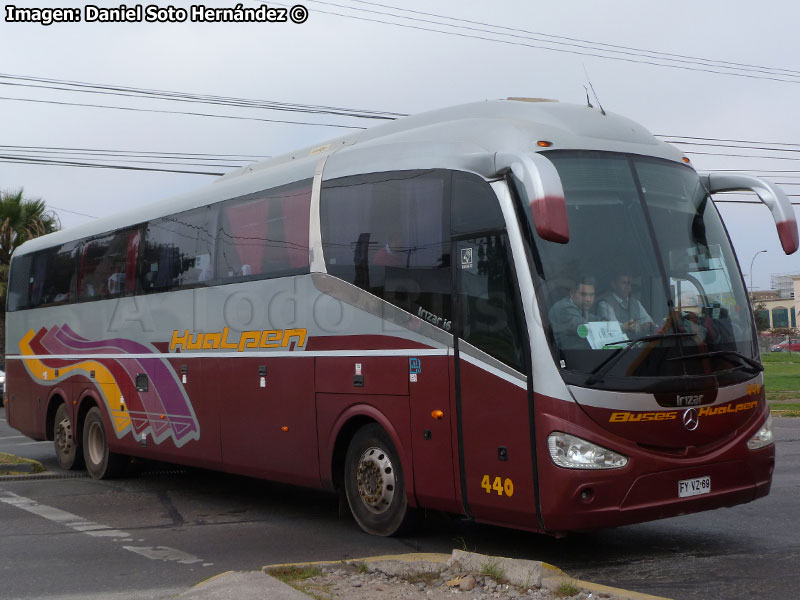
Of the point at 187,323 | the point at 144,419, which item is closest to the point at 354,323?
the point at 187,323

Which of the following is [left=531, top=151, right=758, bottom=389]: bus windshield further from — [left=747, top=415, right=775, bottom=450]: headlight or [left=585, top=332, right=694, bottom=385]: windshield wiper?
[left=747, top=415, right=775, bottom=450]: headlight

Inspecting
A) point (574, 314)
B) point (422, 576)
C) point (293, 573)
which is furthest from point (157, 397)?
point (574, 314)

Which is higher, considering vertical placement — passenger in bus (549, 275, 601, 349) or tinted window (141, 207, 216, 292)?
tinted window (141, 207, 216, 292)

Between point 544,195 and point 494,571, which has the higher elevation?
point 544,195

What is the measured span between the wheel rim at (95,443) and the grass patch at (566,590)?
31.1 feet

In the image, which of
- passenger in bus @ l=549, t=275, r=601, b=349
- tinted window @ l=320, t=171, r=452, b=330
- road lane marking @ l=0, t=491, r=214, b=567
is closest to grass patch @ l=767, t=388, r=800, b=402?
tinted window @ l=320, t=171, r=452, b=330

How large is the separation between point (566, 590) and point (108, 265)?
9.58 m

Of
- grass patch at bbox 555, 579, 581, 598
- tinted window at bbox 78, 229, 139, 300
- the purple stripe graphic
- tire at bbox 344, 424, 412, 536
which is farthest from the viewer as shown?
tinted window at bbox 78, 229, 139, 300

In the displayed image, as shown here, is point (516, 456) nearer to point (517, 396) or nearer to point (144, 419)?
point (517, 396)

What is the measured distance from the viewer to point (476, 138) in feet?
27.5

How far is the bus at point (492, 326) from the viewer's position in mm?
7426

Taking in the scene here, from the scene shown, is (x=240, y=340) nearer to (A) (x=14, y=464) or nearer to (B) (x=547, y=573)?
(A) (x=14, y=464)

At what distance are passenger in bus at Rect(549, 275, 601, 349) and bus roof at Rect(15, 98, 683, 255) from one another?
1145mm

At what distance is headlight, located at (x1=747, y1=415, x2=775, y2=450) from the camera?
26.6ft
